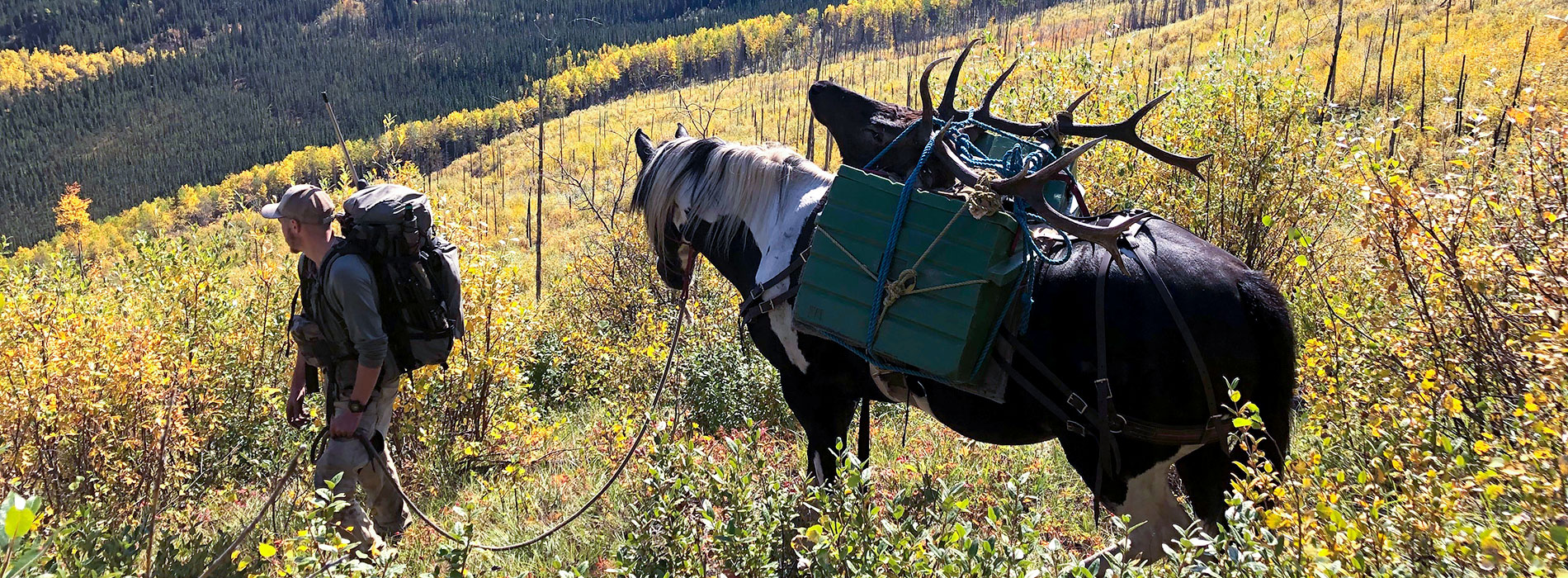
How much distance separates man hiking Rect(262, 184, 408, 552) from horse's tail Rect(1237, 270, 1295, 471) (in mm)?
3672

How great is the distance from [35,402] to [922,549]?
4.93 metres

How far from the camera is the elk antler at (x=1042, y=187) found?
2.82 meters

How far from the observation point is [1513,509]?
6.06 feet

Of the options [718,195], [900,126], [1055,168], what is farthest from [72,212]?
[1055,168]

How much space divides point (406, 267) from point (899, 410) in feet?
12.6

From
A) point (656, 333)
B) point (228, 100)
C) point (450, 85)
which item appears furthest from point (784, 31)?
point (656, 333)

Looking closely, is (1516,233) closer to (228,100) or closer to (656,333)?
(656,333)

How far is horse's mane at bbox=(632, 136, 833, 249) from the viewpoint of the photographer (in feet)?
13.6

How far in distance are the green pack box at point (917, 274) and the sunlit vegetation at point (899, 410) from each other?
0.61 metres

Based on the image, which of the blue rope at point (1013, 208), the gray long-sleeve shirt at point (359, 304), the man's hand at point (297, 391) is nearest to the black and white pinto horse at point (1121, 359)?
the blue rope at point (1013, 208)

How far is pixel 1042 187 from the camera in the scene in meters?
3.04

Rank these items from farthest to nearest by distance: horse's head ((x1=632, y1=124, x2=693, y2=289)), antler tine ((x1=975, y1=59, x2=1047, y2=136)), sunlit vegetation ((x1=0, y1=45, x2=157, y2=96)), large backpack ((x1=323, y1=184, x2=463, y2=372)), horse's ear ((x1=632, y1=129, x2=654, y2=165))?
1. sunlit vegetation ((x1=0, y1=45, x2=157, y2=96))
2. horse's ear ((x1=632, y1=129, x2=654, y2=165))
3. horse's head ((x1=632, y1=124, x2=693, y2=289))
4. antler tine ((x1=975, y1=59, x2=1047, y2=136))
5. large backpack ((x1=323, y1=184, x2=463, y2=372))

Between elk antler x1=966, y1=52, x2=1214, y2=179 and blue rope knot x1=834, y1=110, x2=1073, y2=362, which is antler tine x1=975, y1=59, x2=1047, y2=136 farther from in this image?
blue rope knot x1=834, y1=110, x2=1073, y2=362

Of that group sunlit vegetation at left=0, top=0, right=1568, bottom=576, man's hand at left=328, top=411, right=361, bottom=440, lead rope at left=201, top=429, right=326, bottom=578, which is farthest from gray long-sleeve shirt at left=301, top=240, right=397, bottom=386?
sunlit vegetation at left=0, top=0, right=1568, bottom=576
